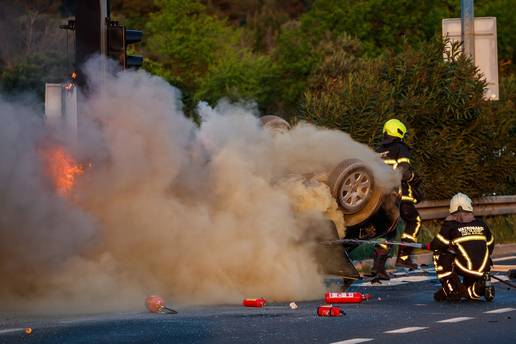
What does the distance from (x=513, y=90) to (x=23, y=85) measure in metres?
9.95

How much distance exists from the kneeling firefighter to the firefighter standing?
2070 mm

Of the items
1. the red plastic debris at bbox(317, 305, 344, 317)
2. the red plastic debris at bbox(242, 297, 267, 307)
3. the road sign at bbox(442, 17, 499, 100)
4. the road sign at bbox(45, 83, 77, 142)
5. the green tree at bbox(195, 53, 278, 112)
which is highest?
the green tree at bbox(195, 53, 278, 112)

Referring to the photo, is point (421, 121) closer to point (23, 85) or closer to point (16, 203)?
point (23, 85)

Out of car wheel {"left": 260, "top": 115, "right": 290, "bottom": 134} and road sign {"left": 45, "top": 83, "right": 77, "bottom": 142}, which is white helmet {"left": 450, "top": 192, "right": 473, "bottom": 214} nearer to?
car wheel {"left": 260, "top": 115, "right": 290, "bottom": 134}

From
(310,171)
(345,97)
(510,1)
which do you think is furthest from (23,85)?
(510,1)

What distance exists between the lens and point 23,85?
28969 millimetres

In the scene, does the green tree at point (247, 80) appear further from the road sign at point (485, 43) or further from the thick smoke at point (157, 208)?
the thick smoke at point (157, 208)

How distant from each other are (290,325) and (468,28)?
13491 mm

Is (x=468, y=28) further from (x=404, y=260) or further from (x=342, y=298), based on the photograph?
(x=342, y=298)

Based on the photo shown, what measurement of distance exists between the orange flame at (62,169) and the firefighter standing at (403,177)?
180 inches

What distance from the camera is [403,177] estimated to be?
55.8 feet

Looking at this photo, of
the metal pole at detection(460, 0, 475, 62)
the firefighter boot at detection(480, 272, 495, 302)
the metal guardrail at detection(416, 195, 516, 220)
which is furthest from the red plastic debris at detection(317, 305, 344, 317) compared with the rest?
the metal pole at detection(460, 0, 475, 62)

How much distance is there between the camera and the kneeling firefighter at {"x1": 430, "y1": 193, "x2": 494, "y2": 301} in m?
14.5

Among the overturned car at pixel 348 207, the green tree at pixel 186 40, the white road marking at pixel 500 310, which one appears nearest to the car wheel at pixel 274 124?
the overturned car at pixel 348 207
